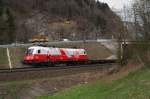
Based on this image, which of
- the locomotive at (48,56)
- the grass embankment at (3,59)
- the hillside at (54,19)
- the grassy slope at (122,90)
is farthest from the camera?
the hillside at (54,19)

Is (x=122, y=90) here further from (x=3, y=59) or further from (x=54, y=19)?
(x=54, y=19)

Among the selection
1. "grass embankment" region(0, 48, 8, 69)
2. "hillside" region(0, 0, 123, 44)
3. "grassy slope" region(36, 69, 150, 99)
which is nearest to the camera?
"grassy slope" region(36, 69, 150, 99)

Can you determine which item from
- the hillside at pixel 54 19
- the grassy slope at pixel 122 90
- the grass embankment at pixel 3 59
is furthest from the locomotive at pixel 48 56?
the hillside at pixel 54 19

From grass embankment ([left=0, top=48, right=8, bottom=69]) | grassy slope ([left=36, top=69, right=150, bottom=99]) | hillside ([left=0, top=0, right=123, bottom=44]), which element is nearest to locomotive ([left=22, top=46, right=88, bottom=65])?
grass embankment ([left=0, top=48, right=8, bottom=69])

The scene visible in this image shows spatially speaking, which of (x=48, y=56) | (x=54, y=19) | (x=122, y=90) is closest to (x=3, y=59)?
(x=48, y=56)

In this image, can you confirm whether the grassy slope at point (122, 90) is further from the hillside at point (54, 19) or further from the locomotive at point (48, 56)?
the hillside at point (54, 19)

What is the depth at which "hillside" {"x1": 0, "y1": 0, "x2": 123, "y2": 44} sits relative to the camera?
10112 centimetres

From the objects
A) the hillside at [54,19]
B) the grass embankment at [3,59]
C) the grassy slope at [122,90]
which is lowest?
the grass embankment at [3,59]

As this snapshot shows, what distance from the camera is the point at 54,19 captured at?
421 feet

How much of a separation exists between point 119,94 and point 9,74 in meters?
22.9

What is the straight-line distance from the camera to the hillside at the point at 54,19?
332ft

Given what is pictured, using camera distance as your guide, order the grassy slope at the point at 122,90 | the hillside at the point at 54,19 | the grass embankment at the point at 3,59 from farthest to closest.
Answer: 1. the hillside at the point at 54,19
2. the grass embankment at the point at 3,59
3. the grassy slope at the point at 122,90

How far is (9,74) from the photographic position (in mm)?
39469

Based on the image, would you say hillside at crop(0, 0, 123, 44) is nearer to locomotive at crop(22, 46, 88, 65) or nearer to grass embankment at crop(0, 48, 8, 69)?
grass embankment at crop(0, 48, 8, 69)
